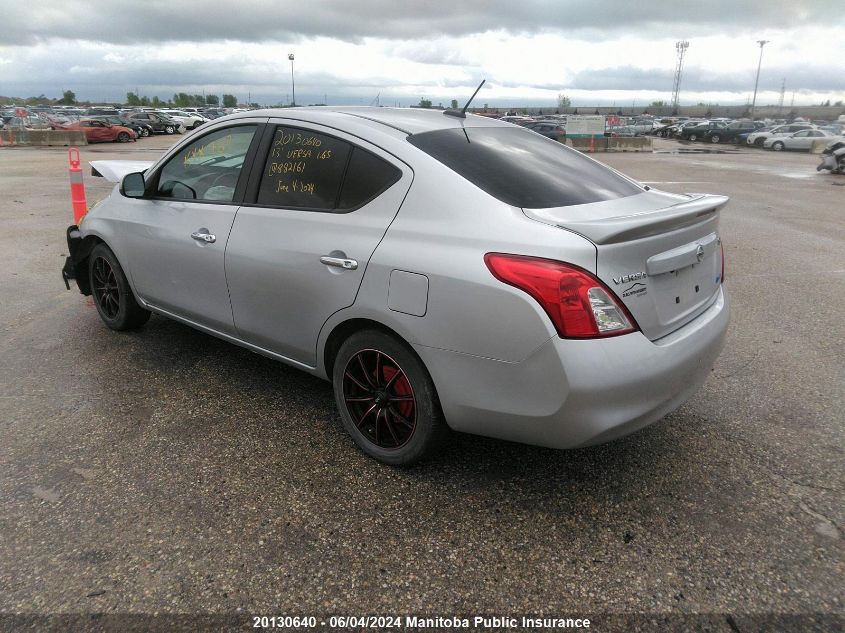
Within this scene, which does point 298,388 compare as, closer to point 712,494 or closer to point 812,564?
point 712,494

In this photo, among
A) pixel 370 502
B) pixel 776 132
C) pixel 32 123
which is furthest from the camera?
pixel 32 123

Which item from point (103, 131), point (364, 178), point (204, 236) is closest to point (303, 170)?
point (364, 178)

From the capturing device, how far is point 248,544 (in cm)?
265

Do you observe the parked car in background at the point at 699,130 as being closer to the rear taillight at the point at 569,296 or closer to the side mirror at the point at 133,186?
the side mirror at the point at 133,186

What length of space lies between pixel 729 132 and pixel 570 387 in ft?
159

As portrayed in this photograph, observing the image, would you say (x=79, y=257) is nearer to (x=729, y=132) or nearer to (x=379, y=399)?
(x=379, y=399)

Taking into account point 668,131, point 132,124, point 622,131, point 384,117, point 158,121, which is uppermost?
point 384,117

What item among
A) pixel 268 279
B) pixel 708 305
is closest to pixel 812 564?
pixel 708 305

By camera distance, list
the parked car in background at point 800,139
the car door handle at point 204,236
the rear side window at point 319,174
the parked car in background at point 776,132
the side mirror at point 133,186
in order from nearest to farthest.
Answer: the rear side window at point 319,174
the car door handle at point 204,236
the side mirror at point 133,186
the parked car in background at point 800,139
the parked car in background at point 776,132

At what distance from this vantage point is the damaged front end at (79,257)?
507 cm

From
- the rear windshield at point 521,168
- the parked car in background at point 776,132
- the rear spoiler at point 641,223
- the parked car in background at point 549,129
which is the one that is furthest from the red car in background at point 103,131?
the parked car in background at point 776,132

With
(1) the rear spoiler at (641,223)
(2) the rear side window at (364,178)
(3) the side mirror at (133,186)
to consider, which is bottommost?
(3) the side mirror at (133,186)

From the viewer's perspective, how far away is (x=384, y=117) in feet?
11.7

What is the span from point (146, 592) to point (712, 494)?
239cm
